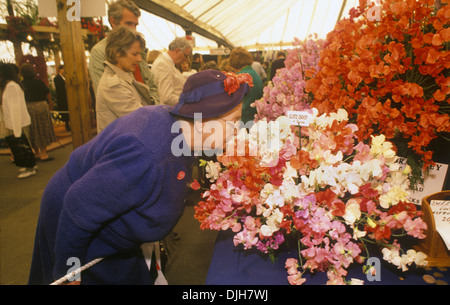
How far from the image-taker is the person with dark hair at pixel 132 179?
0.90m

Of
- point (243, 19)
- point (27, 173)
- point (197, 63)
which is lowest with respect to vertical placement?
point (27, 173)

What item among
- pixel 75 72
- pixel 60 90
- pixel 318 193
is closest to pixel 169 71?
pixel 75 72

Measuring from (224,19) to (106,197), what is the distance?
11329 millimetres

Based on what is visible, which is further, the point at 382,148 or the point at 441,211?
the point at 441,211

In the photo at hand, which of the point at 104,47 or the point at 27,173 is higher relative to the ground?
the point at 104,47

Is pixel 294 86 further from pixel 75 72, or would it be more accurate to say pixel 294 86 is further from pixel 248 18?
pixel 248 18

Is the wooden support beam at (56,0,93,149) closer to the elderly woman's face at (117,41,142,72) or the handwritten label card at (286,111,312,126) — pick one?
the elderly woman's face at (117,41,142,72)

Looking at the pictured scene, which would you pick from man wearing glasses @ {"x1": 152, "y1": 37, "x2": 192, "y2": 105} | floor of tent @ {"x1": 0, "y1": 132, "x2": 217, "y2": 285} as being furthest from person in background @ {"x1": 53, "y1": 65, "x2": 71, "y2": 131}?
man wearing glasses @ {"x1": 152, "y1": 37, "x2": 192, "y2": 105}

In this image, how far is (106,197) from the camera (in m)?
0.89

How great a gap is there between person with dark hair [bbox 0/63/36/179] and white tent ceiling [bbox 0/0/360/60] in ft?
6.62

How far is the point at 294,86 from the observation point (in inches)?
58.1

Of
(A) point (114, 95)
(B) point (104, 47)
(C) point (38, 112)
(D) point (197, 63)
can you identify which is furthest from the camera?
(D) point (197, 63)

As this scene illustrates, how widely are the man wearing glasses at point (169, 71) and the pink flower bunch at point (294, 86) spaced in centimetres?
140

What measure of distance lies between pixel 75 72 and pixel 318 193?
264cm
